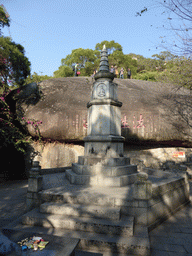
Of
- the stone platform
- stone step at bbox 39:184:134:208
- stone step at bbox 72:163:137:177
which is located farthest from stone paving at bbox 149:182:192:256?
stone step at bbox 72:163:137:177

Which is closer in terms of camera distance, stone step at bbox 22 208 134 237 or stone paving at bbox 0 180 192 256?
stone paving at bbox 0 180 192 256

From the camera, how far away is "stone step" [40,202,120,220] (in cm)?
351

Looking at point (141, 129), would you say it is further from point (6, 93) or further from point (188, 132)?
point (6, 93)

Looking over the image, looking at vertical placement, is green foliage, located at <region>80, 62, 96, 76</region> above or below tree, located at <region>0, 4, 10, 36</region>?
above

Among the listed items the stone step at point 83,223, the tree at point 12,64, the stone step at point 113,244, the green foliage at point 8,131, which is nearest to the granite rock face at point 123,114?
the green foliage at point 8,131

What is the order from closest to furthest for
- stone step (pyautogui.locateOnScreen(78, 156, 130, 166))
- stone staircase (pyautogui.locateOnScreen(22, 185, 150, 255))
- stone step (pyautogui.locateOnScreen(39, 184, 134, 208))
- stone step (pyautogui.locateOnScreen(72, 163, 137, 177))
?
stone staircase (pyautogui.locateOnScreen(22, 185, 150, 255))
stone step (pyautogui.locateOnScreen(39, 184, 134, 208))
stone step (pyautogui.locateOnScreen(72, 163, 137, 177))
stone step (pyautogui.locateOnScreen(78, 156, 130, 166))

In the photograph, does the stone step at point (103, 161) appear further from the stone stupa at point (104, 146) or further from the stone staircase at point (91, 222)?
the stone staircase at point (91, 222)

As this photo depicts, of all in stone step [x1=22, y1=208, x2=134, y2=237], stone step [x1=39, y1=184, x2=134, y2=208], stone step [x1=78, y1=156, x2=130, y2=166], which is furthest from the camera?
stone step [x1=78, y1=156, x2=130, y2=166]

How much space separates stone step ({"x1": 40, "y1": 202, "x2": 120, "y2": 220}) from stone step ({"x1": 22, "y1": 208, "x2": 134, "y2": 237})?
3.8 inches

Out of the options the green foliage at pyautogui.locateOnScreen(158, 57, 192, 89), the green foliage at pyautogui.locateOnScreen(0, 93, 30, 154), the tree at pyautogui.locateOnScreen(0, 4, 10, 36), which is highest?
the tree at pyautogui.locateOnScreen(0, 4, 10, 36)

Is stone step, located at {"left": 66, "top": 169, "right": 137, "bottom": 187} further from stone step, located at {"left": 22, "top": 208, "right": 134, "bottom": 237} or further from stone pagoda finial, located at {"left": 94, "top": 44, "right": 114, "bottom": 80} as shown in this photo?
stone pagoda finial, located at {"left": 94, "top": 44, "right": 114, "bottom": 80}

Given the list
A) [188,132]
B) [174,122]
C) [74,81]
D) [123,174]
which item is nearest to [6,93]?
[74,81]

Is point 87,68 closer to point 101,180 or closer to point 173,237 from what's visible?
point 101,180

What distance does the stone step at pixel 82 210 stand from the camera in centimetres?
351
